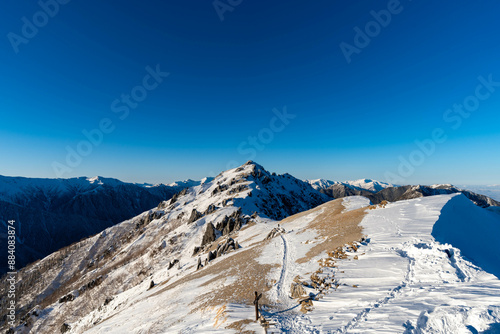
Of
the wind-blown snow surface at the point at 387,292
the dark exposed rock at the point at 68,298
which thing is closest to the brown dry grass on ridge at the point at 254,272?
the wind-blown snow surface at the point at 387,292

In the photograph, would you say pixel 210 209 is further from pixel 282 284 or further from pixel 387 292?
pixel 387 292

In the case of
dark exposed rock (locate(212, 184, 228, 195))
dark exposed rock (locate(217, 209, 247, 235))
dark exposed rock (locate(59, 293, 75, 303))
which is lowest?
dark exposed rock (locate(59, 293, 75, 303))

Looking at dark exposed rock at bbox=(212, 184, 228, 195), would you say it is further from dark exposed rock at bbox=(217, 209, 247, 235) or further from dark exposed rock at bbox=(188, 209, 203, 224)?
dark exposed rock at bbox=(217, 209, 247, 235)

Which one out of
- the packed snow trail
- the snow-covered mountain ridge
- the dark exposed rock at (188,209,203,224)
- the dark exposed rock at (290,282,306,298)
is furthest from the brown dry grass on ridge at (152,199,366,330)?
the dark exposed rock at (188,209,203,224)

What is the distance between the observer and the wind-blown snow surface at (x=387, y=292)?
1033 cm

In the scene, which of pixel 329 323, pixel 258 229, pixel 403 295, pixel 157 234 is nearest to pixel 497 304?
pixel 403 295

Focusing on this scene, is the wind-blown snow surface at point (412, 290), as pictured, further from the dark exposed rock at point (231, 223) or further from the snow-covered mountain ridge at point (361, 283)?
the dark exposed rock at point (231, 223)

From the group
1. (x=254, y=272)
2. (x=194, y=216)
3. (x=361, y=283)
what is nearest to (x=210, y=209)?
(x=194, y=216)

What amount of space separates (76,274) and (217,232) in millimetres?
79488

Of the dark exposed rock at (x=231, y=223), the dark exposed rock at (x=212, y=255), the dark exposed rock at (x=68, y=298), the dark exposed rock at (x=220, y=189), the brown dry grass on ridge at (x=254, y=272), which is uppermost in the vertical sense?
the dark exposed rock at (x=220, y=189)

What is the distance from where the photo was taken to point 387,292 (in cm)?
1361

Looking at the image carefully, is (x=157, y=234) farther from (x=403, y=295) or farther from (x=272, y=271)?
(x=403, y=295)

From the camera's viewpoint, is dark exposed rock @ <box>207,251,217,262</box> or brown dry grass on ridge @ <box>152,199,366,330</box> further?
dark exposed rock @ <box>207,251,217,262</box>

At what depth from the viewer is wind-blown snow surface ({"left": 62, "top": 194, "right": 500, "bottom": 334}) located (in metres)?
10.3
